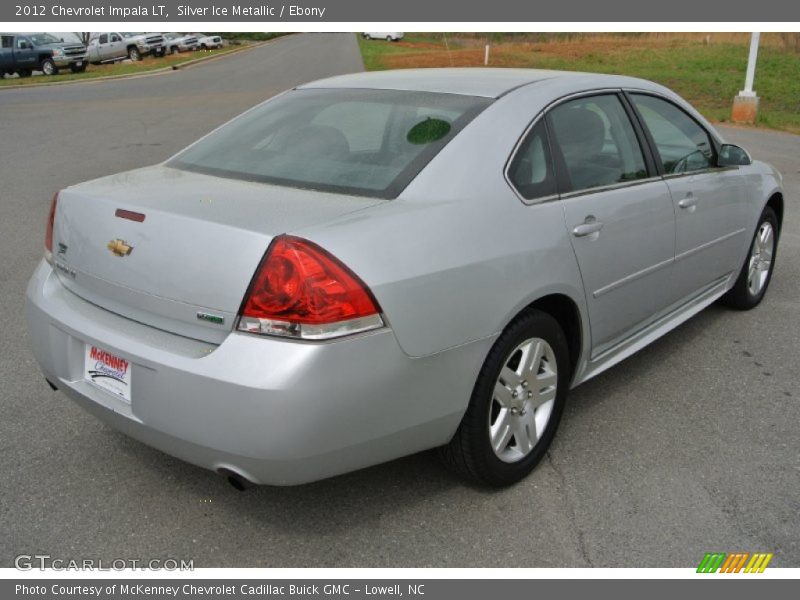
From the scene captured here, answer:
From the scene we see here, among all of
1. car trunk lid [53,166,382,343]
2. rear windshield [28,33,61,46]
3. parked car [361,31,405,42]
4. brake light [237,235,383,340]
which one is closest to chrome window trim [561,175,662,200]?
car trunk lid [53,166,382,343]

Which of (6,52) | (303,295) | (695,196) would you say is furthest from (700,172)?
(6,52)

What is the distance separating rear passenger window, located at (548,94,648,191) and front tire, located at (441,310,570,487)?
2.37 feet

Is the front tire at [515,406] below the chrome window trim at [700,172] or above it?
below

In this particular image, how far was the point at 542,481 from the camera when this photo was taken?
333 centimetres

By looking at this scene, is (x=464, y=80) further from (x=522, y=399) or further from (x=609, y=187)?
(x=522, y=399)

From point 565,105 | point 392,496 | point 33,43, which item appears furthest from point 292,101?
point 33,43

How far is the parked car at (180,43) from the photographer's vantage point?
45.3m

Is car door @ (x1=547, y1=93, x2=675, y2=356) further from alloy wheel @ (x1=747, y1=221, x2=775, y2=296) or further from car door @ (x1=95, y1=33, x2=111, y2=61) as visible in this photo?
car door @ (x1=95, y1=33, x2=111, y2=61)

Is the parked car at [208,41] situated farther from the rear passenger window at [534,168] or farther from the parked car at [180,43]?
the rear passenger window at [534,168]

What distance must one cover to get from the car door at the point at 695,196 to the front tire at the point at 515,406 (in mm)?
1228

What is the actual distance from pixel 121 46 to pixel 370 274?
43.2 metres

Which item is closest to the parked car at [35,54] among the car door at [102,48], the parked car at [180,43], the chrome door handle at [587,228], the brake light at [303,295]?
the car door at [102,48]

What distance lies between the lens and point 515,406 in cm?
319
